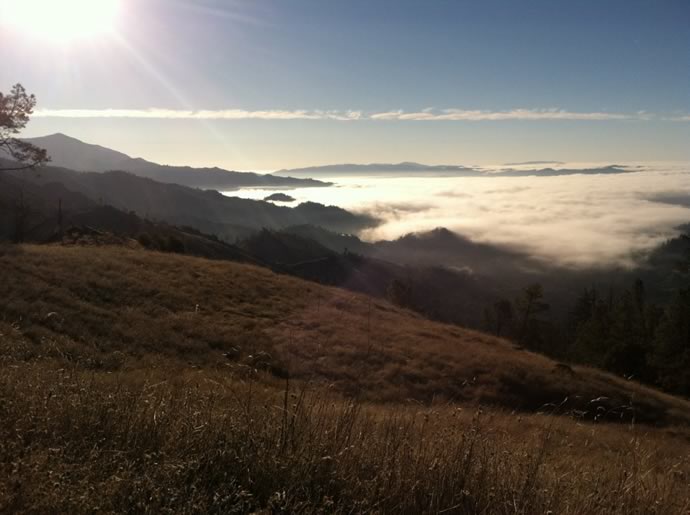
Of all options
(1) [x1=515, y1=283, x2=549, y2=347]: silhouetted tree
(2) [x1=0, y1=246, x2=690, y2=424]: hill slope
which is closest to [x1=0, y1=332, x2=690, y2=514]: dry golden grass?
(2) [x1=0, y1=246, x2=690, y2=424]: hill slope

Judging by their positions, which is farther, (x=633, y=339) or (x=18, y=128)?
(x=633, y=339)

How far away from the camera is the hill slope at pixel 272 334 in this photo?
13.6 m

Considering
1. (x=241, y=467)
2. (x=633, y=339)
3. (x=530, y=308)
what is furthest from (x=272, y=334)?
(x=530, y=308)

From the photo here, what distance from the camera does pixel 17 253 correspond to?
2145 cm

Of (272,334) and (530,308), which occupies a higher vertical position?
(272,334)

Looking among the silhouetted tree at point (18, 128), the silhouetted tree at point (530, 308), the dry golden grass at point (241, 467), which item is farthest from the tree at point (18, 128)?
the silhouetted tree at point (530, 308)

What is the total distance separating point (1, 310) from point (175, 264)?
13.7m

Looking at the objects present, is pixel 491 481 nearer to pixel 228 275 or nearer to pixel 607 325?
pixel 228 275

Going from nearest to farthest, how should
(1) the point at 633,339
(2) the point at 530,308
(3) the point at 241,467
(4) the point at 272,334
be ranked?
(3) the point at 241,467
(4) the point at 272,334
(1) the point at 633,339
(2) the point at 530,308

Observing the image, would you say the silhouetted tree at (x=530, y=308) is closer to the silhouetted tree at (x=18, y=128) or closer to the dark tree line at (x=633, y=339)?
the dark tree line at (x=633, y=339)

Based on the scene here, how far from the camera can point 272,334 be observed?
1819 centimetres

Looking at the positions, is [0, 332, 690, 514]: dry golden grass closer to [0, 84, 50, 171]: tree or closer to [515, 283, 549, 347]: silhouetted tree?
[0, 84, 50, 171]: tree

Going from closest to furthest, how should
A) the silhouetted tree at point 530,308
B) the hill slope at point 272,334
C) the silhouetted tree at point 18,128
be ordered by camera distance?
the hill slope at point 272,334
the silhouetted tree at point 18,128
the silhouetted tree at point 530,308

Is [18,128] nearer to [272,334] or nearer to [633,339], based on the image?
[272,334]
